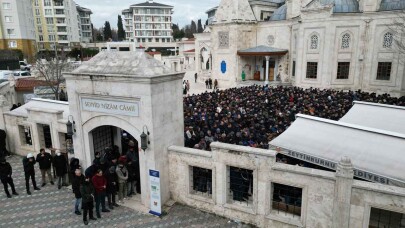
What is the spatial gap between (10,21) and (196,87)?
38.1m

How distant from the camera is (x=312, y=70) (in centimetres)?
2748

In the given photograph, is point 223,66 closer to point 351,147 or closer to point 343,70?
point 343,70

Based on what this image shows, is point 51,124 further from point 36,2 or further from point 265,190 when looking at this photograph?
point 36,2

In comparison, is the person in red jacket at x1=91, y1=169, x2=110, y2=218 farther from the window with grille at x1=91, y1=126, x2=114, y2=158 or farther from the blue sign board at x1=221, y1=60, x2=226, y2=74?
the blue sign board at x1=221, y1=60, x2=226, y2=74

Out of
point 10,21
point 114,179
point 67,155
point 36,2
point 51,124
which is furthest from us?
point 36,2

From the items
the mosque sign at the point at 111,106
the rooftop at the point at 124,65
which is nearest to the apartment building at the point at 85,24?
the rooftop at the point at 124,65

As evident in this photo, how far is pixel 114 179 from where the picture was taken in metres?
8.20

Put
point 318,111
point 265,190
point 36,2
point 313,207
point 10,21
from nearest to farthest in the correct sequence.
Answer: point 313,207
point 265,190
point 318,111
point 10,21
point 36,2

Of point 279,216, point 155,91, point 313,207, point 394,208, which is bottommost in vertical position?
point 279,216

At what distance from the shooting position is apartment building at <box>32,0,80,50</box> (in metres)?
63.2

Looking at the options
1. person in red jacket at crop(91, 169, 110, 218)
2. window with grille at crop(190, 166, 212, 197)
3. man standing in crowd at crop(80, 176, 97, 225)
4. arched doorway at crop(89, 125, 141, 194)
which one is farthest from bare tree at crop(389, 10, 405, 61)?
man standing in crowd at crop(80, 176, 97, 225)

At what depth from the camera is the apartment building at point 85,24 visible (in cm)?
8022

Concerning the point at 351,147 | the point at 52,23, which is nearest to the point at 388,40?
the point at 351,147

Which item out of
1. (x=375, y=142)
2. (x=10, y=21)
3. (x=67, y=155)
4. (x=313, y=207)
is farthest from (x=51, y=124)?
(x=10, y=21)
